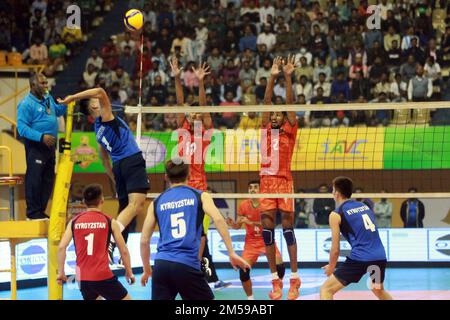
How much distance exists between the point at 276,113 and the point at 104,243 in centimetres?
437

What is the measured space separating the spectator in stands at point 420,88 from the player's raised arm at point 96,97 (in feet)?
42.8

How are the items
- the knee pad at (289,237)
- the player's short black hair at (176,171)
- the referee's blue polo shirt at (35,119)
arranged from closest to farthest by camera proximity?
the player's short black hair at (176,171) → the referee's blue polo shirt at (35,119) → the knee pad at (289,237)

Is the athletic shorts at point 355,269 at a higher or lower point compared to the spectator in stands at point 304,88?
lower

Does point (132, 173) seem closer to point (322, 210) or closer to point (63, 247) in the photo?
point (63, 247)

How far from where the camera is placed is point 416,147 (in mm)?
22250

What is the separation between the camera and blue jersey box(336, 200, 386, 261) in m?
11.6

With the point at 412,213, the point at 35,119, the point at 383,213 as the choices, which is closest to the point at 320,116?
the point at 383,213

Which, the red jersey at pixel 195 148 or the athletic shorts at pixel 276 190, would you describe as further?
the red jersey at pixel 195 148

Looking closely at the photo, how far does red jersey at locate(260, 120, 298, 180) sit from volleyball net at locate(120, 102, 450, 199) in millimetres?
5893

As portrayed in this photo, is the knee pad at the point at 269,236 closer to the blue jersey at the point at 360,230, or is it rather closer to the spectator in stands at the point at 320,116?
the blue jersey at the point at 360,230

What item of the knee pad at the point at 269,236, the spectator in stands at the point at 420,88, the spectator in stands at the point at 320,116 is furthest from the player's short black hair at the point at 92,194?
the spectator in stands at the point at 420,88

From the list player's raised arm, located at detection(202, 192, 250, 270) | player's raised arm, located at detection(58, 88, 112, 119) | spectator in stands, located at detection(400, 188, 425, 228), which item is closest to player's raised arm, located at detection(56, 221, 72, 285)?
player's raised arm, located at detection(58, 88, 112, 119)

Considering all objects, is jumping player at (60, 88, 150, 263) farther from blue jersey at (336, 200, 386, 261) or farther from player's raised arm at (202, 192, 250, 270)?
player's raised arm at (202, 192, 250, 270)

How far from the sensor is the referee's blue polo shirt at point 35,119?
1276cm
